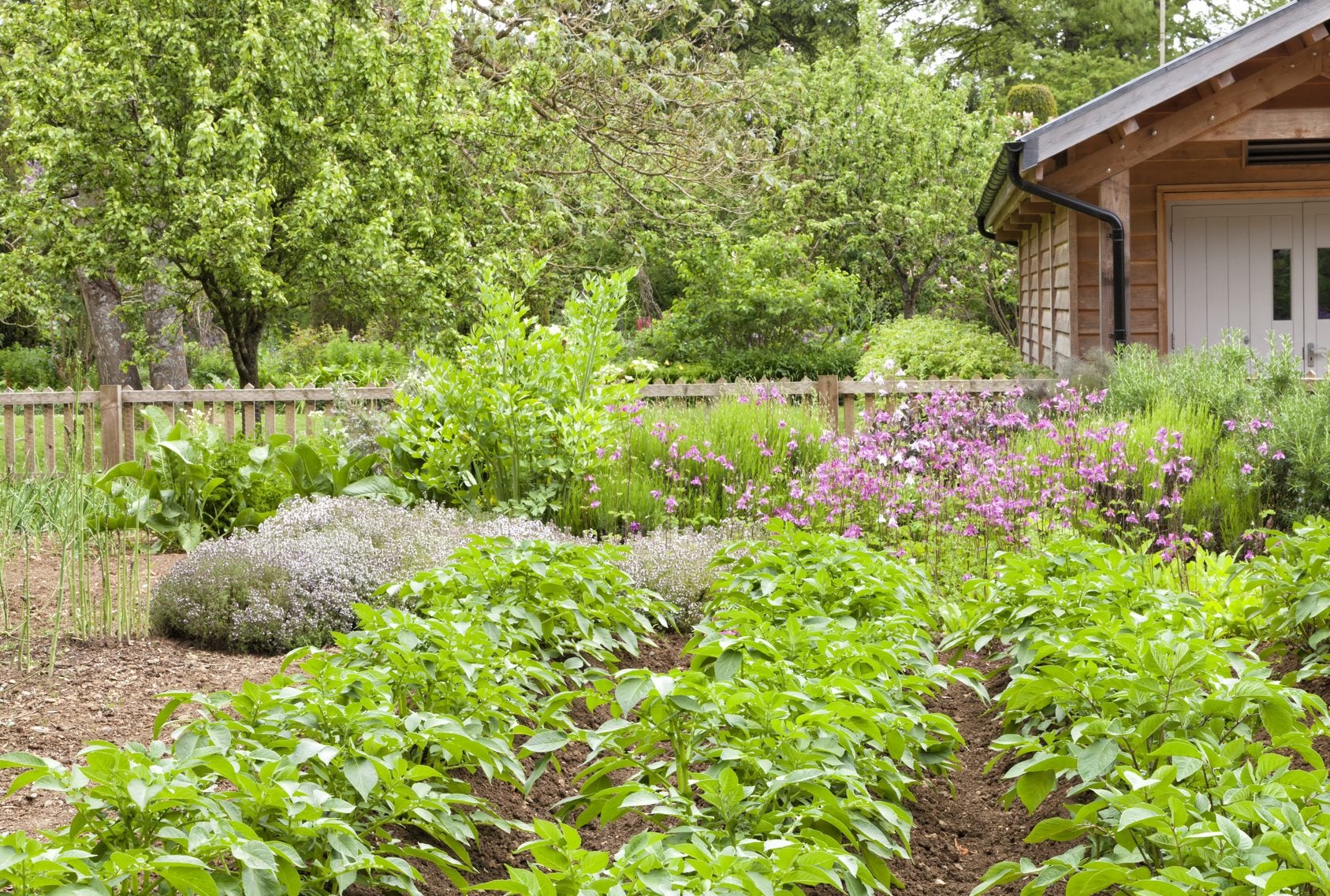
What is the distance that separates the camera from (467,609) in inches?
163

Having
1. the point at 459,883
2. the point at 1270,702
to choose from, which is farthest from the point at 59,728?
the point at 1270,702

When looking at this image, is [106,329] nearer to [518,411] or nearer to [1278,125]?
[518,411]

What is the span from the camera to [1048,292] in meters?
13.3

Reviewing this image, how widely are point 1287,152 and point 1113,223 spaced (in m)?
2.24

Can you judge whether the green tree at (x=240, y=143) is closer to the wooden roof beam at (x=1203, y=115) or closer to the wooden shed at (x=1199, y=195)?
the wooden shed at (x=1199, y=195)

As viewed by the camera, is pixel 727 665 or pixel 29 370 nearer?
pixel 727 665

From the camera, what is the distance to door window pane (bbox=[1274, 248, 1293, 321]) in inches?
468

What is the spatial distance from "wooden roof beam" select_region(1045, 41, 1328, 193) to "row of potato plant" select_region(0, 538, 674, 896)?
8.04 meters

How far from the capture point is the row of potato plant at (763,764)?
2.34 meters

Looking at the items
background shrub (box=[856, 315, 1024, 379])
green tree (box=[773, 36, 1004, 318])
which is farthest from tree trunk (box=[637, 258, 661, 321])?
background shrub (box=[856, 315, 1024, 379])

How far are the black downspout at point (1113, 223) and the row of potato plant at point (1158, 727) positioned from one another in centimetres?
623

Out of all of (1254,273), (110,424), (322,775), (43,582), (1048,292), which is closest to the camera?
(322,775)

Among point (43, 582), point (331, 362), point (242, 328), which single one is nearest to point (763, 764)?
point (43, 582)

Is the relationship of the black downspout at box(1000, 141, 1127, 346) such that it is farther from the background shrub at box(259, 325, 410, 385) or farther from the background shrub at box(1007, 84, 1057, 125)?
the background shrub at box(1007, 84, 1057, 125)
